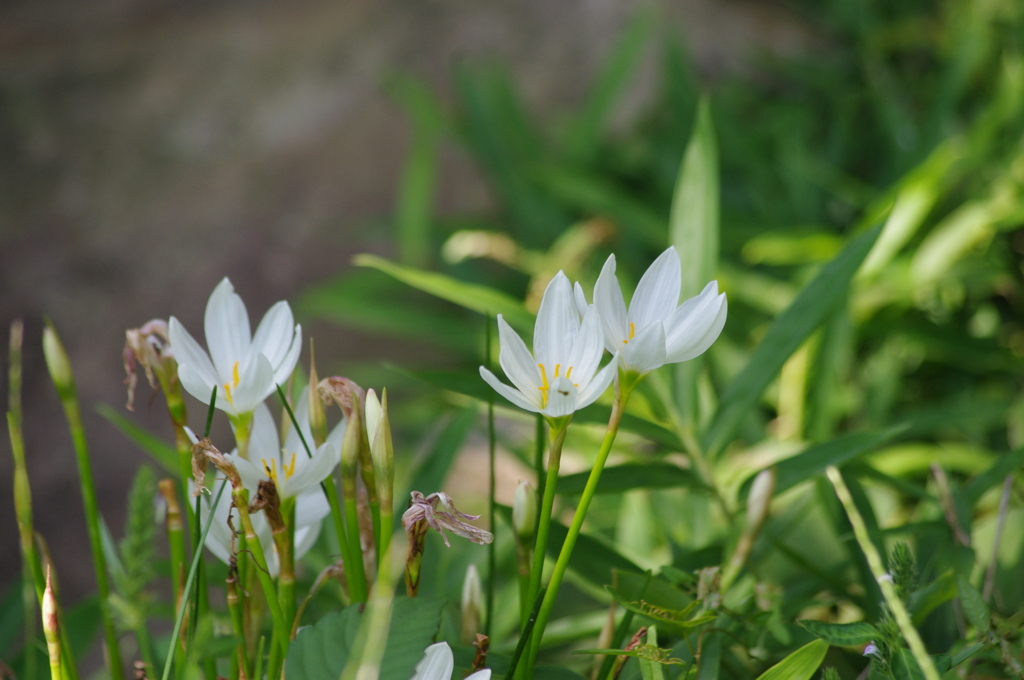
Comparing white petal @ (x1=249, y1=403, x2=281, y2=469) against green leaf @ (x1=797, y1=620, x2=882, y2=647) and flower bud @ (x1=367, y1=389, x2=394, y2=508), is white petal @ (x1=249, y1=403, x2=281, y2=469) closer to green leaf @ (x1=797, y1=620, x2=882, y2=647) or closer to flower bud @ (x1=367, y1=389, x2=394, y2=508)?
flower bud @ (x1=367, y1=389, x2=394, y2=508)

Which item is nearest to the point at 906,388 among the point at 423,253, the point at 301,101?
the point at 423,253

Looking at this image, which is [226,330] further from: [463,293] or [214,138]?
[214,138]

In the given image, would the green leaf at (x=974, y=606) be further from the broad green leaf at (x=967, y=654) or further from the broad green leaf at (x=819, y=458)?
the broad green leaf at (x=819, y=458)

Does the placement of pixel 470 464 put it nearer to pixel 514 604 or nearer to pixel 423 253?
pixel 423 253

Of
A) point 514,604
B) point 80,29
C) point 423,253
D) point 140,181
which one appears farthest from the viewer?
point 80,29

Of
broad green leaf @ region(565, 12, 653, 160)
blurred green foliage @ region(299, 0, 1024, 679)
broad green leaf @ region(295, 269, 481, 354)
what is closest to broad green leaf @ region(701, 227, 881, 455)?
blurred green foliage @ region(299, 0, 1024, 679)

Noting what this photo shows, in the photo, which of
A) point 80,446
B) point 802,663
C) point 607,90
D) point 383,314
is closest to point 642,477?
point 802,663
